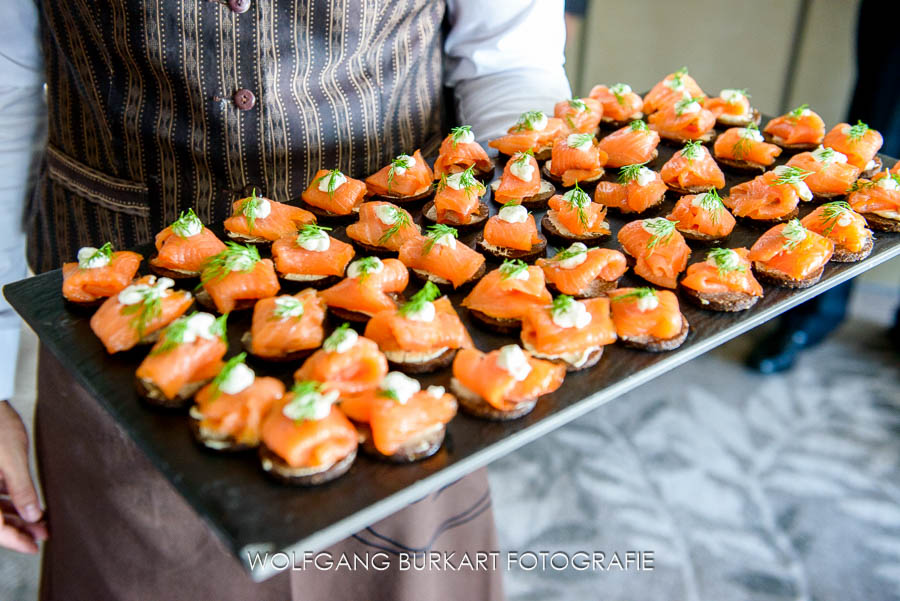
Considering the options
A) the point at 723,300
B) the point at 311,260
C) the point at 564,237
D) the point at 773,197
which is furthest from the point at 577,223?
the point at 311,260

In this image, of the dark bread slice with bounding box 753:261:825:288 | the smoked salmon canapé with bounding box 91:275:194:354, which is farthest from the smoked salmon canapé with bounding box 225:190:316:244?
the dark bread slice with bounding box 753:261:825:288

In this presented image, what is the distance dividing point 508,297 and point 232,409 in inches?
23.7

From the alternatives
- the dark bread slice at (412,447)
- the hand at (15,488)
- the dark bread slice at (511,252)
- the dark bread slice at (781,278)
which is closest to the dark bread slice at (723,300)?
the dark bread slice at (781,278)

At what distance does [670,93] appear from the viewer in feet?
8.11

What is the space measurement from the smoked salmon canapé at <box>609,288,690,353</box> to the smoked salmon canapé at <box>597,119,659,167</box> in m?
0.75

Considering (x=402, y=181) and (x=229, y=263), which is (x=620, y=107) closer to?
(x=402, y=181)

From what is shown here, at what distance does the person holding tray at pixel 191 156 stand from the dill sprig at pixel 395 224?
341mm

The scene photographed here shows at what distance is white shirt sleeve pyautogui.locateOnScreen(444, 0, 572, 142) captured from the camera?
2.21m

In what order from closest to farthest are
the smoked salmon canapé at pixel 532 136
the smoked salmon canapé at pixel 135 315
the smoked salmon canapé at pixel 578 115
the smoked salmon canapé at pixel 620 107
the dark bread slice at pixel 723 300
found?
1. the smoked salmon canapé at pixel 135 315
2. the dark bread slice at pixel 723 300
3. the smoked salmon canapé at pixel 532 136
4. the smoked salmon canapé at pixel 578 115
5. the smoked salmon canapé at pixel 620 107

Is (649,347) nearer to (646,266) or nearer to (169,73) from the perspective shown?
(646,266)

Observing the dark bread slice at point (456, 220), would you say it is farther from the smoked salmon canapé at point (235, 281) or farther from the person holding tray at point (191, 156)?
the smoked salmon canapé at point (235, 281)

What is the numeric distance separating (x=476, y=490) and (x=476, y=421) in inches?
18.6

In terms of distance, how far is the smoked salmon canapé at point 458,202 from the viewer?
1.86m

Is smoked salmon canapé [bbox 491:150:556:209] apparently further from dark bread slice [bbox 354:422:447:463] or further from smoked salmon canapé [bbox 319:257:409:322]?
dark bread slice [bbox 354:422:447:463]
